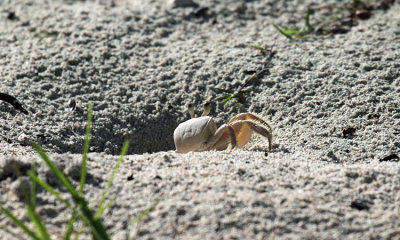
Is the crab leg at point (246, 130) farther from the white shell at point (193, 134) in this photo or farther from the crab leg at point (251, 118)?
the white shell at point (193, 134)

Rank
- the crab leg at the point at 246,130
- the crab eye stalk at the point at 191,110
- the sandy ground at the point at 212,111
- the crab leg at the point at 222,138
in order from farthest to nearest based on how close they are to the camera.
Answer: the crab eye stalk at the point at 191,110 < the crab leg at the point at 222,138 < the crab leg at the point at 246,130 < the sandy ground at the point at 212,111

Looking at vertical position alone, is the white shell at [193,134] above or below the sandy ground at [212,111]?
below

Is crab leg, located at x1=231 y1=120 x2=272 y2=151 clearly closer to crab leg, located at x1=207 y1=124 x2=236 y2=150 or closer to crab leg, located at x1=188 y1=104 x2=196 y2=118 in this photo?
crab leg, located at x1=207 y1=124 x2=236 y2=150

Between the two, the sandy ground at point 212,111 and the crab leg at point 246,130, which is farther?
the crab leg at point 246,130

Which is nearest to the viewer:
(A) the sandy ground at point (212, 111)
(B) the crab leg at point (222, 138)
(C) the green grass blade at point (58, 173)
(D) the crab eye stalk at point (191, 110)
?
(C) the green grass blade at point (58, 173)

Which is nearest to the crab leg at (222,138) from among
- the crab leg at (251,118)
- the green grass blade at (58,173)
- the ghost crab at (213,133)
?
the ghost crab at (213,133)

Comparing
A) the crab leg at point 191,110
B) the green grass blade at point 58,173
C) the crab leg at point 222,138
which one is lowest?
the crab leg at point 222,138

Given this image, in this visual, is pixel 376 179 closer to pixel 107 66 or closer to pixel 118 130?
pixel 118 130

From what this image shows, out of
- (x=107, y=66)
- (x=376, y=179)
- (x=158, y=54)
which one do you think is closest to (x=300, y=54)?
(x=158, y=54)
